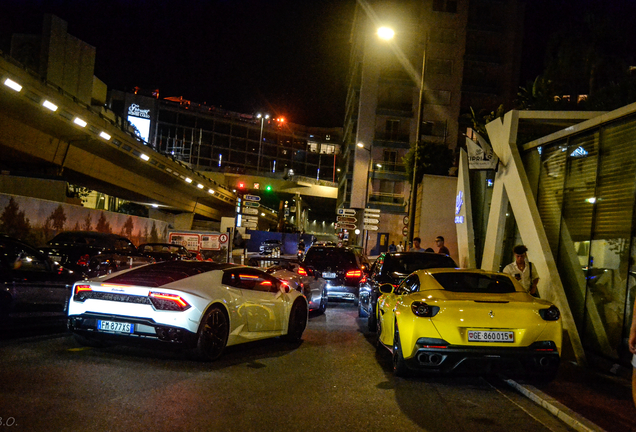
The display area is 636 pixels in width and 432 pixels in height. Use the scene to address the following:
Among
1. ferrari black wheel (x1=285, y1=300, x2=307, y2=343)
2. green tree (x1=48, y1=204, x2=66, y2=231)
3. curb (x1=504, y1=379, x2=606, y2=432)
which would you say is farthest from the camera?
green tree (x1=48, y1=204, x2=66, y2=231)

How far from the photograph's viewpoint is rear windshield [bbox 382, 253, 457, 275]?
41.9 feet

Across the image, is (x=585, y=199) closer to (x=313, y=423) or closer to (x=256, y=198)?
(x=313, y=423)

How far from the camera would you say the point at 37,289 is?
30.0ft

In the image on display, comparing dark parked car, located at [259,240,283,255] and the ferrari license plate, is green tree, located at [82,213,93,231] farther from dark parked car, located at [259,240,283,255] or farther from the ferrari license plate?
the ferrari license plate

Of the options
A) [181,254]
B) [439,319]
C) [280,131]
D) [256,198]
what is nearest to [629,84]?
[256,198]

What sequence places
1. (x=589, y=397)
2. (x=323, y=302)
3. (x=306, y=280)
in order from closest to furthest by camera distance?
1. (x=589, y=397)
2. (x=306, y=280)
3. (x=323, y=302)

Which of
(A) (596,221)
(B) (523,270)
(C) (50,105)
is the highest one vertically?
(C) (50,105)

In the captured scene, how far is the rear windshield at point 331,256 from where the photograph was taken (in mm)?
18130

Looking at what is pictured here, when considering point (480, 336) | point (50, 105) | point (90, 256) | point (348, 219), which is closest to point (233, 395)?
point (480, 336)

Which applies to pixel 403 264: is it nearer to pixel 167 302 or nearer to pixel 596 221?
pixel 596 221

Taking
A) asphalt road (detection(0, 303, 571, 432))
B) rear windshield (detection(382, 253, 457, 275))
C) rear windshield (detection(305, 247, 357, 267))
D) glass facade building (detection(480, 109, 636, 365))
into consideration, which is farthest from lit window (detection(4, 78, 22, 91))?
glass facade building (detection(480, 109, 636, 365))

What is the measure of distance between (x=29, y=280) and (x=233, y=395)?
15.4 ft

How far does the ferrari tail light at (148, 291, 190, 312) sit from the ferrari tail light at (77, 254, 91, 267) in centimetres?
911

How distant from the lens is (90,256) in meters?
16.5
